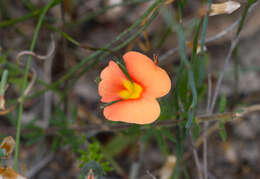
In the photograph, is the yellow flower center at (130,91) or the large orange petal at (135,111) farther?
the yellow flower center at (130,91)

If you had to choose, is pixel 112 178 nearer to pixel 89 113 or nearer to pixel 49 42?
pixel 89 113

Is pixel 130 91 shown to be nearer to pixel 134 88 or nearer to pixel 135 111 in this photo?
pixel 134 88

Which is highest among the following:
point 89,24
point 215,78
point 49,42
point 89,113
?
point 89,24

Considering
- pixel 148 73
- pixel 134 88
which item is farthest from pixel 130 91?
pixel 148 73

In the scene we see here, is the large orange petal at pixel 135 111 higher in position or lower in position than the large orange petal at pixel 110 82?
lower

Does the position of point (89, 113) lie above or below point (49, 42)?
below

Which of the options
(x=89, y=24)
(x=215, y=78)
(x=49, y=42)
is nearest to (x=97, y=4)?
(x=89, y=24)
